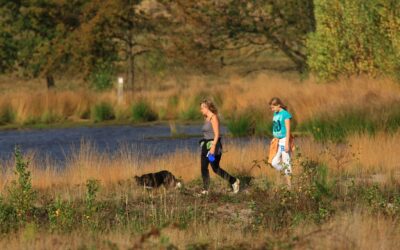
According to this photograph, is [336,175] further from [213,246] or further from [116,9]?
[116,9]

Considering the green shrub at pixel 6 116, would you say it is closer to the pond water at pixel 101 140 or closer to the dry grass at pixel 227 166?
the pond water at pixel 101 140

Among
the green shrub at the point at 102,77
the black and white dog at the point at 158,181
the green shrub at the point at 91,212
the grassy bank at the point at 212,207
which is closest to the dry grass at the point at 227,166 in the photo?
the grassy bank at the point at 212,207

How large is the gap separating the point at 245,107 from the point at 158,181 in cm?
1471

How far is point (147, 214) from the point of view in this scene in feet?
43.4

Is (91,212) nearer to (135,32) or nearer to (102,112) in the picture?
(102,112)

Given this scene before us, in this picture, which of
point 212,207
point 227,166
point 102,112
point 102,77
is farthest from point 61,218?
point 102,77

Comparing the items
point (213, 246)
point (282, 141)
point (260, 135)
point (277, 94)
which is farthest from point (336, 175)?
point (277, 94)

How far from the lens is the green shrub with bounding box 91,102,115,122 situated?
32656 millimetres

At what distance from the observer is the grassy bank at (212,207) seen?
10750mm

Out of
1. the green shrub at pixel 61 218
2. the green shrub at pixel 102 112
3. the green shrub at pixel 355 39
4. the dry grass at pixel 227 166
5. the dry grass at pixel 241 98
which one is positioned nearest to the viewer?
the green shrub at pixel 61 218

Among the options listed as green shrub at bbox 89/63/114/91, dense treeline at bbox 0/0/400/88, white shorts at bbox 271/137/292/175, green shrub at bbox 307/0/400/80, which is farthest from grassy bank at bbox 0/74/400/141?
white shorts at bbox 271/137/292/175

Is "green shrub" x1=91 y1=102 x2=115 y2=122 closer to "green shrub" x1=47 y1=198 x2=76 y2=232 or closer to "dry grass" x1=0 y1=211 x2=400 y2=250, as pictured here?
"green shrub" x1=47 y1=198 x2=76 y2=232

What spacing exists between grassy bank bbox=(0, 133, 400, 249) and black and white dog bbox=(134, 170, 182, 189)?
5.3 inches

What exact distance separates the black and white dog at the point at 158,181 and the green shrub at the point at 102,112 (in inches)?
683
